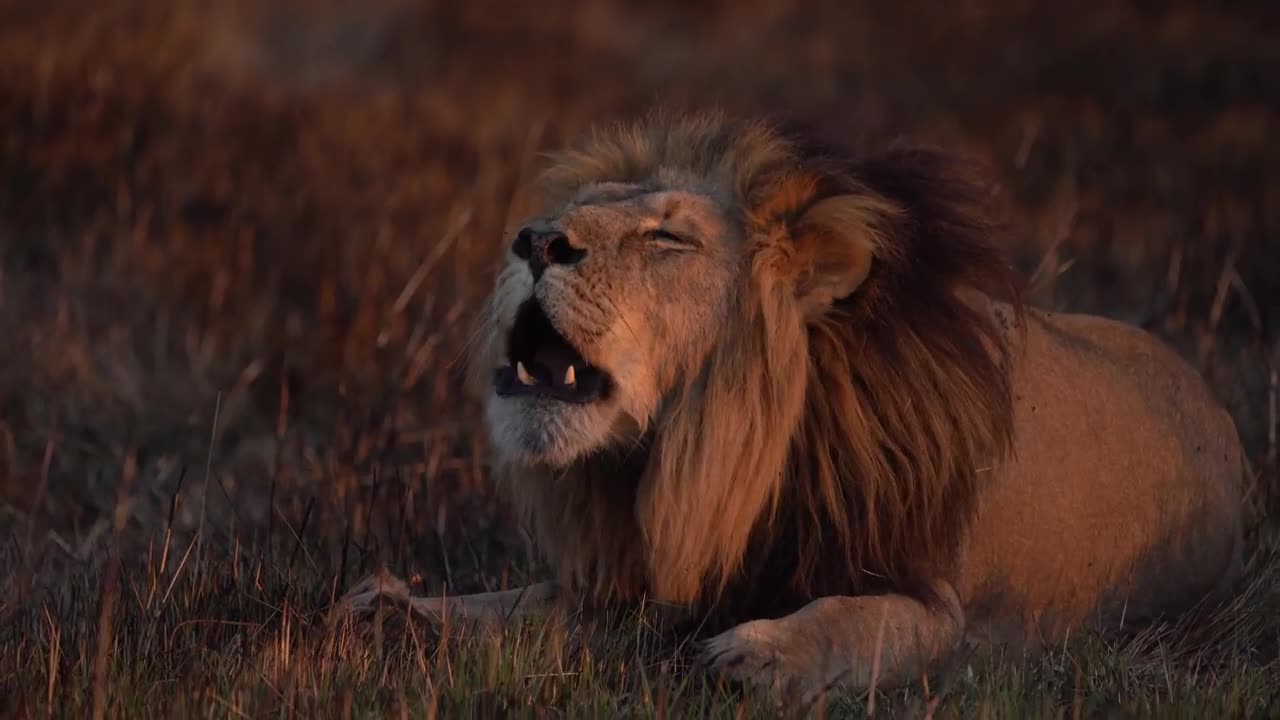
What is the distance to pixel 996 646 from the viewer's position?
3.99m

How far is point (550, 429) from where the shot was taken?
147 inches

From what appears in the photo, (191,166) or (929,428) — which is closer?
(929,428)

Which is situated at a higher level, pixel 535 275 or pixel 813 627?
pixel 535 275

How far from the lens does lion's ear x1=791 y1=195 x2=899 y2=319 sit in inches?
151

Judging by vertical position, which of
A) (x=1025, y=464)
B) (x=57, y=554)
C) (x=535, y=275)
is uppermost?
(x=535, y=275)

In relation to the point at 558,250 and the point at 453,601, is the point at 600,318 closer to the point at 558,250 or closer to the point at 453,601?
the point at 558,250

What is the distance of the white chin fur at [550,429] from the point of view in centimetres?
373

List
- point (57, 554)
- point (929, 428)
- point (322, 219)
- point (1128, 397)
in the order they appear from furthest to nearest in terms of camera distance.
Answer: point (322, 219) < point (57, 554) < point (1128, 397) < point (929, 428)

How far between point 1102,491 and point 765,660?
1274 mm

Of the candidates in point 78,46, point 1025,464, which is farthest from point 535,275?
point 78,46

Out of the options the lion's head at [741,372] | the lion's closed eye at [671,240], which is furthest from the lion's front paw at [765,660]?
the lion's closed eye at [671,240]

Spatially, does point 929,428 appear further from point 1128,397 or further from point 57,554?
point 57,554

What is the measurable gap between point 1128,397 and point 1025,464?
0.51 m

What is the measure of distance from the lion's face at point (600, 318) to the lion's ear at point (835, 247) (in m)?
0.13
